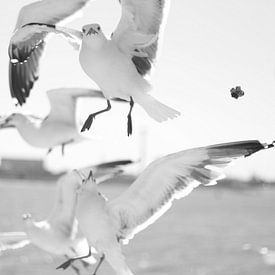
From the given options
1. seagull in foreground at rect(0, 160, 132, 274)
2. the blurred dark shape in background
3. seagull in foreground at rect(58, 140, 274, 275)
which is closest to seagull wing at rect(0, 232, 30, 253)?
seagull in foreground at rect(0, 160, 132, 274)

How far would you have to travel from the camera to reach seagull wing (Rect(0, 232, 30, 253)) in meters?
2.89

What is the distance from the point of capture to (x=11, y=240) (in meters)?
3.01

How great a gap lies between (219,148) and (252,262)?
42.2ft

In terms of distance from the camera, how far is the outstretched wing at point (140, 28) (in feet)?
6.18

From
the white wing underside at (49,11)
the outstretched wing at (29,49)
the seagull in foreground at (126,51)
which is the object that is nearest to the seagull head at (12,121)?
the white wing underside at (49,11)

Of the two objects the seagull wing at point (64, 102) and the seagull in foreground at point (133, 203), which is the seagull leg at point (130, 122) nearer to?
the seagull in foreground at point (133, 203)

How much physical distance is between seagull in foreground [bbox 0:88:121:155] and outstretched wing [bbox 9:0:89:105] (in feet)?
1.63

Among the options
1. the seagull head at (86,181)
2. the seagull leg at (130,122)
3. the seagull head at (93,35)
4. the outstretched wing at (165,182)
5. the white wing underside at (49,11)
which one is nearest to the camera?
the seagull leg at (130,122)

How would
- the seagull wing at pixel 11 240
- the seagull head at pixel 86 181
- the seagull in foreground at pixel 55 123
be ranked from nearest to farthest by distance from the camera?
the seagull head at pixel 86 181, the seagull wing at pixel 11 240, the seagull in foreground at pixel 55 123

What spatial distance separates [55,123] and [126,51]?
1529 millimetres

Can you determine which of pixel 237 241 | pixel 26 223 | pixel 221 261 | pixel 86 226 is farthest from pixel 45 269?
pixel 86 226

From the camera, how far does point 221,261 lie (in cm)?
1507

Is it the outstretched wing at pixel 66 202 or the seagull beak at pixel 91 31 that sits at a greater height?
the seagull beak at pixel 91 31

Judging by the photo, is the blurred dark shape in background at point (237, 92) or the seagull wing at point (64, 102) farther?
the seagull wing at point (64, 102)
